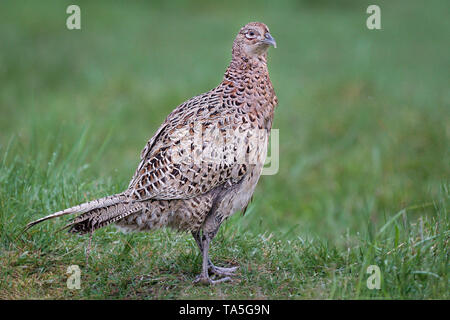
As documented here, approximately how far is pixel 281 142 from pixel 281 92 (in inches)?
74.5

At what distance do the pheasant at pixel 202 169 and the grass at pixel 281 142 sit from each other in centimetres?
44

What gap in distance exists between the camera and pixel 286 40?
1421 centimetres

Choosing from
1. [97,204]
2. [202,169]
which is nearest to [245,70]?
[202,169]

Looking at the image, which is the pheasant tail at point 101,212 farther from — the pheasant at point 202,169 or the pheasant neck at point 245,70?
the pheasant neck at point 245,70

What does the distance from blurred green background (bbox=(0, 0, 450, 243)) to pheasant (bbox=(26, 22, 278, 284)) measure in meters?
0.93

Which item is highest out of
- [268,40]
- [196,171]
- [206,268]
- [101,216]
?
[268,40]

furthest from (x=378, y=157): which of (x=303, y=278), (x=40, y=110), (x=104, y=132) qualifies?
(x=40, y=110)

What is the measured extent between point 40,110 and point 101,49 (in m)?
3.33

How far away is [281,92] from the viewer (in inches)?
443

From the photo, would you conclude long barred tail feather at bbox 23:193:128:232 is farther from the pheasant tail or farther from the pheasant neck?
the pheasant neck

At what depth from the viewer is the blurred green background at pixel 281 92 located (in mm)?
7820

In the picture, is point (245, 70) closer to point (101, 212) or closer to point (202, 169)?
point (202, 169)

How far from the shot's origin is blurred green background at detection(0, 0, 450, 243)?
782 cm

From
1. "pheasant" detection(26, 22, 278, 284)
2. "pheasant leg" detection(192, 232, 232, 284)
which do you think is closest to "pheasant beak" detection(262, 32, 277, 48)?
"pheasant" detection(26, 22, 278, 284)
